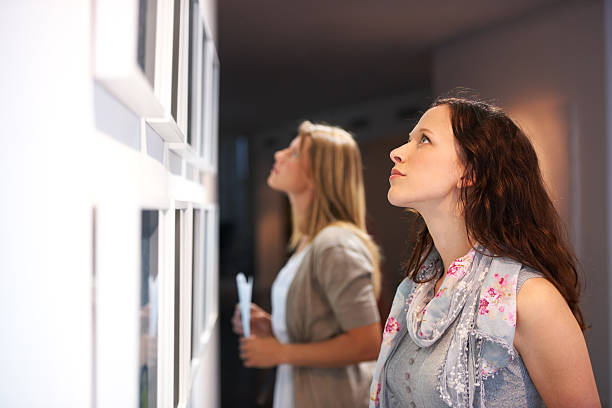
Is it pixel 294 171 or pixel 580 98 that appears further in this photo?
pixel 580 98

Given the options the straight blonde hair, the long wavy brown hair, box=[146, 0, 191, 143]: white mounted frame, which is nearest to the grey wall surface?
the straight blonde hair

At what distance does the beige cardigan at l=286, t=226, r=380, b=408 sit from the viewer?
1.59m

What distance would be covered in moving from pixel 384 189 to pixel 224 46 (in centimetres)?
317

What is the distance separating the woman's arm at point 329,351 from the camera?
1.59 meters

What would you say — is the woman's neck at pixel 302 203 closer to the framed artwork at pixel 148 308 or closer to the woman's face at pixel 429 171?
the woman's face at pixel 429 171

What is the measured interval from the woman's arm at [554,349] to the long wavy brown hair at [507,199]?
0.10 m

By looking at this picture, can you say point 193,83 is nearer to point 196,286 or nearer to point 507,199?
point 196,286

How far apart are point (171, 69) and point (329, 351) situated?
1.11 metres

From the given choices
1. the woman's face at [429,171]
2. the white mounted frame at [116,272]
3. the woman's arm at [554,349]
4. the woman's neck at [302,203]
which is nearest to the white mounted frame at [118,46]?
the white mounted frame at [116,272]

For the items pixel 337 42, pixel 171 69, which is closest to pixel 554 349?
pixel 171 69

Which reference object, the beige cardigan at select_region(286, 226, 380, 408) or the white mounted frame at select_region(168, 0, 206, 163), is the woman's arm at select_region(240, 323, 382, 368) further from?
the white mounted frame at select_region(168, 0, 206, 163)

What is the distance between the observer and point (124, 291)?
1.63ft

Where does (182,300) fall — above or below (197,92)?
below

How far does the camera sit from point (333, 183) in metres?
1.83
